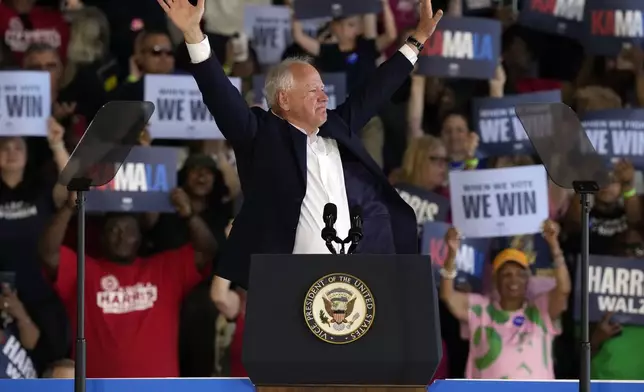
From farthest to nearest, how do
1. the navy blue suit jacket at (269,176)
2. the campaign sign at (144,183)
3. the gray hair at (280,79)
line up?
the campaign sign at (144,183) → the gray hair at (280,79) → the navy blue suit jacket at (269,176)

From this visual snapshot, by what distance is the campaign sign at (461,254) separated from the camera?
4984 millimetres

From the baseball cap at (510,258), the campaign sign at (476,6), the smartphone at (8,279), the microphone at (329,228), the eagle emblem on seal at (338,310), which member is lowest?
the smartphone at (8,279)

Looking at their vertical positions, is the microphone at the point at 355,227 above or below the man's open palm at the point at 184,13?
below

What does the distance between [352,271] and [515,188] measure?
276 centimetres

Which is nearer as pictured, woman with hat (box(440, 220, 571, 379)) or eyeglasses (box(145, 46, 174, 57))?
woman with hat (box(440, 220, 571, 379))

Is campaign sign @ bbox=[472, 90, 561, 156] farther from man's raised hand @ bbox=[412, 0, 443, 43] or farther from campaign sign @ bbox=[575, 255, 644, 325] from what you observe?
man's raised hand @ bbox=[412, 0, 443, 43]

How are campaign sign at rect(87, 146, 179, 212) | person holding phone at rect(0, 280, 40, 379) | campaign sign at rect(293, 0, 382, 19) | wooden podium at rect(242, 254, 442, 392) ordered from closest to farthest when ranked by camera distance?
wooden podium at rect(242, 254, 442, 392), person holding phone at rect(0, 280, 40, 379), campaign sign at rect(87, 146, 179, 212), campaign sign at rect(293, 0, 382, 19)

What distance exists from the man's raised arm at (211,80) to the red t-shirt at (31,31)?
2.29 meters

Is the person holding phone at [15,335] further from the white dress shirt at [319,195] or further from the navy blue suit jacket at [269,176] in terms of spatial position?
the white dress shirt at [319,195]

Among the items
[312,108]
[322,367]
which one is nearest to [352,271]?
[322,367]

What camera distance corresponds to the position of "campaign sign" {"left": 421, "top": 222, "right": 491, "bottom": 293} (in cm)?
498

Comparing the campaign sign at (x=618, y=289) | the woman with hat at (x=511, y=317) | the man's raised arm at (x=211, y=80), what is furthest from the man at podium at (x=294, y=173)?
the campaign sign at (x=618, y=289)

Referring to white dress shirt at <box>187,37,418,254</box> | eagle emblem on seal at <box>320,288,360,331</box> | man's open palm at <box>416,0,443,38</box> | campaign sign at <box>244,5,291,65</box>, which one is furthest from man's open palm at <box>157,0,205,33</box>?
campaign sign at <box>244,5,291,65</box>

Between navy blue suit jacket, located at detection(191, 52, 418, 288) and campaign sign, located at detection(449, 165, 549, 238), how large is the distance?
5.81ft
